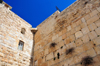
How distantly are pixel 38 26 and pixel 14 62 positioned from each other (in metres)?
4.16

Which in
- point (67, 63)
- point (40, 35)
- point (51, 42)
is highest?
point (40, 35)

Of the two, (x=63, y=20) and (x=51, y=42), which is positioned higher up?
(x=63, y=20)

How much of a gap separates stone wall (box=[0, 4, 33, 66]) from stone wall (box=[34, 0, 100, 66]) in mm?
831

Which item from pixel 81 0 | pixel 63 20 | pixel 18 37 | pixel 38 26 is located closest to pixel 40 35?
pixel 38 26

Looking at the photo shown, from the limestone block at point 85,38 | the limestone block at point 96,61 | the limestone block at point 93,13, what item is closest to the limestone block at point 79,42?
the limestone block at point 85,38

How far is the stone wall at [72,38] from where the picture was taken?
4.23m

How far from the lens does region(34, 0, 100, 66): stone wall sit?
4.23m

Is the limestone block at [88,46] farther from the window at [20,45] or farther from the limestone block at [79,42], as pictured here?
the window at [20,45]

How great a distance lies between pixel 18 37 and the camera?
6410 mm

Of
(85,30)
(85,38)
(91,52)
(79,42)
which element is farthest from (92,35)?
(91,52)

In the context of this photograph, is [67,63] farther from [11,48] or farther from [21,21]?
[21,21]

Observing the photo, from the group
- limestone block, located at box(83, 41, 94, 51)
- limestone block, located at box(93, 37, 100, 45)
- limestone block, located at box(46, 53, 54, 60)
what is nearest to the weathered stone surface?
limestone block, located at box(83, 41, 94, 51)

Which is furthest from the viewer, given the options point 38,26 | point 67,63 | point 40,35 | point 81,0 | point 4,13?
point 38,26

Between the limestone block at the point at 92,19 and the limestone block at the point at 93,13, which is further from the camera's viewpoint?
the limestone block at the point at 93,13
